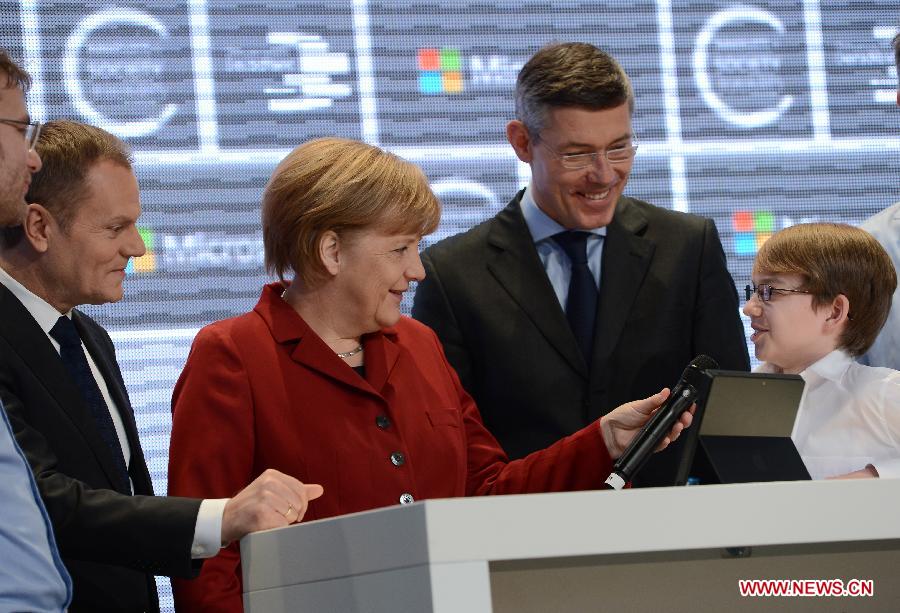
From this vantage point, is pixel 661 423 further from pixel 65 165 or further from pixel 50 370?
pixel 65 165

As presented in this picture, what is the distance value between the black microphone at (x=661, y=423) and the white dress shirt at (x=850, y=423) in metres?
0.79

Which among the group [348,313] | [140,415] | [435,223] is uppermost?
[435,223]

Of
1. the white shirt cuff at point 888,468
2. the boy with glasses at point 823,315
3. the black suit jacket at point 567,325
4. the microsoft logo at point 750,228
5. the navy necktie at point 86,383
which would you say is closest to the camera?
the navy necktie at point 86,383

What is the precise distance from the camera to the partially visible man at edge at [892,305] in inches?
122

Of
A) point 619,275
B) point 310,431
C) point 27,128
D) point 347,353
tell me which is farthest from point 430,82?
point 27,128

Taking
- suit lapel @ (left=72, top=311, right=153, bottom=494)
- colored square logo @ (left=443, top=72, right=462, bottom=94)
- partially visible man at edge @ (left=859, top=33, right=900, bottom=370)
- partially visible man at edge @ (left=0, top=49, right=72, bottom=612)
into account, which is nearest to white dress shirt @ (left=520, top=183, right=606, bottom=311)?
partially visible man at edge @ (left=859, top=33, right=900, bottom=370)

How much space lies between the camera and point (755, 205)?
164 inches

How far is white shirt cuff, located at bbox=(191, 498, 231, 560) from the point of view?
1877 mm

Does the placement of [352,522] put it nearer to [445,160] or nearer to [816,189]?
[445,160]

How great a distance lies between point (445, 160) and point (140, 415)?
4.06ft

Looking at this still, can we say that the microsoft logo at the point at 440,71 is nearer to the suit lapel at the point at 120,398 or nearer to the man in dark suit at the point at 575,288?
the man in dark suit at the point at 575,288

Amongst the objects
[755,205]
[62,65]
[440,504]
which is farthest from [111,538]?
[755,205]

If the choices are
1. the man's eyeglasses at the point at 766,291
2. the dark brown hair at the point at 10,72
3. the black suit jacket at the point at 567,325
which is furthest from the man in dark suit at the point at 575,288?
the dark brown hair at the point at 10,72

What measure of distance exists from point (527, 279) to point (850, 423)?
85cm
